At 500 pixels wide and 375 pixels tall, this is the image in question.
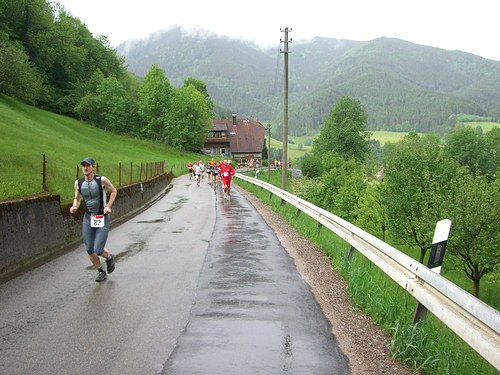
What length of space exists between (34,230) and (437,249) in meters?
7.05

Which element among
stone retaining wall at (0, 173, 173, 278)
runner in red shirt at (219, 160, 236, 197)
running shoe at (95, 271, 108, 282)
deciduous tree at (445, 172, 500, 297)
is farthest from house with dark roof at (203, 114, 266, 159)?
running shoe at (95, 271, 108, 282)

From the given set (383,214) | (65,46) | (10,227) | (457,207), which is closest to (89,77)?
(65,46)

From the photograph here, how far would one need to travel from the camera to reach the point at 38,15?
7744cm

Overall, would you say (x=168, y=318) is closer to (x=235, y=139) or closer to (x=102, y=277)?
(x=102, y=277)

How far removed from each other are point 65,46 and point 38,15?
5752 mm

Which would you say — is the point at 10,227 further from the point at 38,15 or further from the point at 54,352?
the point at 38,15

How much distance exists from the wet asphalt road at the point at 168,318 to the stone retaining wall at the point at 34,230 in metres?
0.38

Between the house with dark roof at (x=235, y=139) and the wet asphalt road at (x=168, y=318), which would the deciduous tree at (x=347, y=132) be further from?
the wet asphalt road at (x=168, y=318)

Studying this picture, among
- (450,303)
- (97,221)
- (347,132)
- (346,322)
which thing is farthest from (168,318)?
(347,132)

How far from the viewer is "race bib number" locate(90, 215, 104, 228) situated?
750cm

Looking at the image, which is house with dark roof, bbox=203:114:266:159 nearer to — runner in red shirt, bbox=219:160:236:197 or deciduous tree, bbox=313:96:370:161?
deciduous tree, bbox=313:96:370:161

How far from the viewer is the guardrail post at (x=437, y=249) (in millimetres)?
5082

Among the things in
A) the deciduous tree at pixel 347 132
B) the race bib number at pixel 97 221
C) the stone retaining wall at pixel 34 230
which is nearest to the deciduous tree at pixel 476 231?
the stone retaining wall at pixel 34 230

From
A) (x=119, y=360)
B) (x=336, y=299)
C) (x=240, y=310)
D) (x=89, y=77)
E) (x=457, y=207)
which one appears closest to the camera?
(x=119, y=360)
